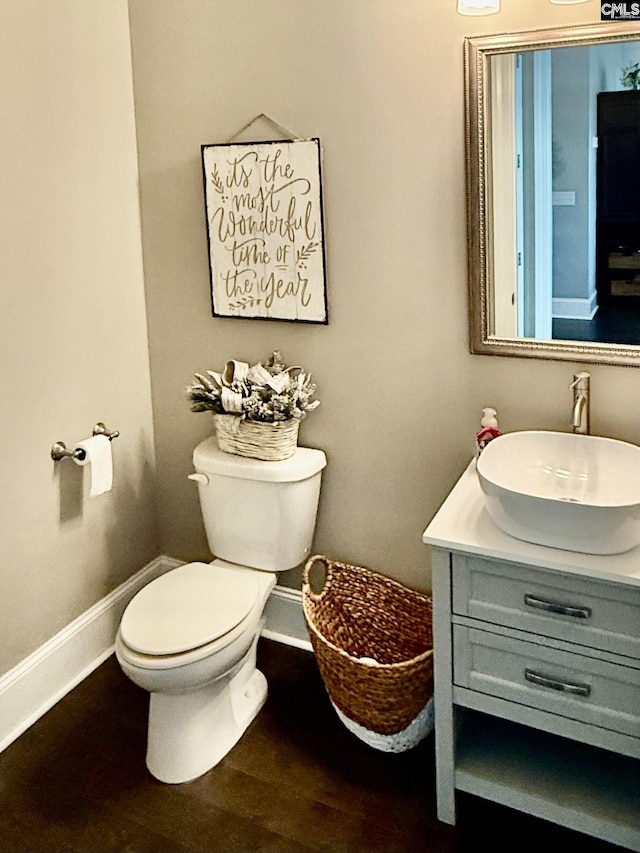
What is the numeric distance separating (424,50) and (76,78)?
3.17 feet

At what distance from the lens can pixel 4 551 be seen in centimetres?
235

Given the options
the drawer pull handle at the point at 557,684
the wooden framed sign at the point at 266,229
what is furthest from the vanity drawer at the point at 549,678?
the wooden framed sign at the point at 266,229

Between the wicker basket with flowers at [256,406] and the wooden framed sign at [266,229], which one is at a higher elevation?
the wooden framed sign at [266,229]

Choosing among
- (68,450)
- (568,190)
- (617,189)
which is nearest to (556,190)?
(568,190)

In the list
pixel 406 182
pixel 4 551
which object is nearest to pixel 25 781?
pixel 4 551

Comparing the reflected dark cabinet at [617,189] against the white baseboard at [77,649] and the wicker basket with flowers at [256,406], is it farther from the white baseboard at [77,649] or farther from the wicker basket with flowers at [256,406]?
the white baseboard at [77,649]

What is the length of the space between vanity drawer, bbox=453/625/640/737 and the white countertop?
200 millimetres

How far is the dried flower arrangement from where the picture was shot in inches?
94.5

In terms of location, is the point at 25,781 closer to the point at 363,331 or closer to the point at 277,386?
the point at 277,386

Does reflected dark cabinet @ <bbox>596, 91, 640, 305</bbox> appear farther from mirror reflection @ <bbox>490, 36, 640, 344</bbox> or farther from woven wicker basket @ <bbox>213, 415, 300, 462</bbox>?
woven wicker basket @ <bbox>213, 415, 300, 462</bbox>

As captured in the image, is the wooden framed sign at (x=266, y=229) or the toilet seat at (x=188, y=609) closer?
the toilet seat at (x=188, y=609)

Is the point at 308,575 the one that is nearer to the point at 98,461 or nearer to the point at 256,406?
the point at 256,406

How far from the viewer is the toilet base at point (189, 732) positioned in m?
2.24

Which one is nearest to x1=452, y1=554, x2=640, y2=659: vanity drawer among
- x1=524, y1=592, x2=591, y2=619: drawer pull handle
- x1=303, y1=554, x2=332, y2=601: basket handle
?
x1=524, y1=592, x2=591, y2=619: drawer pull handle
